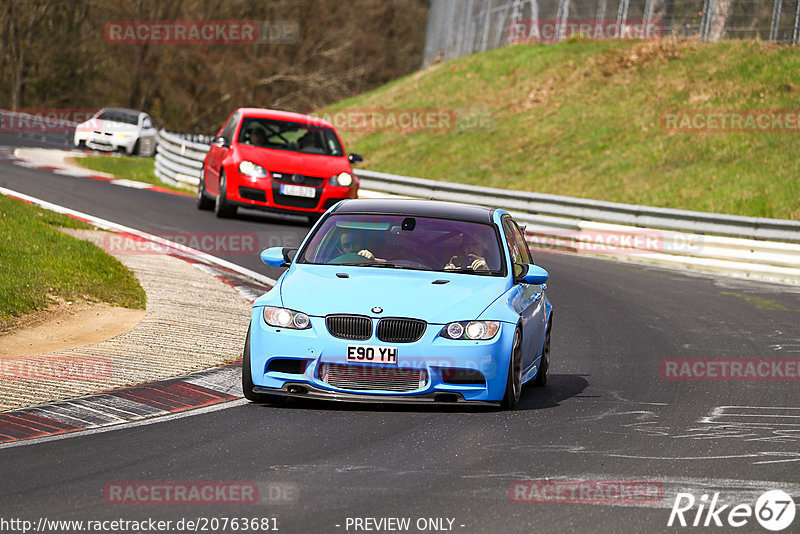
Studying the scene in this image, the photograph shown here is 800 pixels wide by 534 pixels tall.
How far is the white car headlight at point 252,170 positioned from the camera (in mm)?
20656

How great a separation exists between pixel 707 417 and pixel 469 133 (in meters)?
29.3

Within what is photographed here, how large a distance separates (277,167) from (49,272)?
25.3 feet

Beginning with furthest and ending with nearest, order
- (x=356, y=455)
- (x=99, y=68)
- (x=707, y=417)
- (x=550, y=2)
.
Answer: (x=99, y=68)
(x=550, y=2)
(x=707, y=417)
(x=356, y=455)

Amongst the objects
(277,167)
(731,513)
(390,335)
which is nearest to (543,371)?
(390,335)

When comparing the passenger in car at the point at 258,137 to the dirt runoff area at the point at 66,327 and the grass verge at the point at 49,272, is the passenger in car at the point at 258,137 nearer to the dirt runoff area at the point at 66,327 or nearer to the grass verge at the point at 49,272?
the grass verge at the point at 49,272

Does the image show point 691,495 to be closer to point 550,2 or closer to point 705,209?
point 705,209

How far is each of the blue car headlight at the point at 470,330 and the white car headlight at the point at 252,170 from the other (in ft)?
40.9

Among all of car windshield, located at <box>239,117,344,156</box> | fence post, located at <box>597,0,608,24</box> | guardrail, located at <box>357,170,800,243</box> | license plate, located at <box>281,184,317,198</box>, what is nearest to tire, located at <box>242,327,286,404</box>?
license plate, located at <box>281,184,317,198</box>

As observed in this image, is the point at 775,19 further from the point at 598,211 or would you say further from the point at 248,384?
the point at 248,384

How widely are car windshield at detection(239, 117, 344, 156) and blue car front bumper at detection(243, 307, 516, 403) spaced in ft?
43.5

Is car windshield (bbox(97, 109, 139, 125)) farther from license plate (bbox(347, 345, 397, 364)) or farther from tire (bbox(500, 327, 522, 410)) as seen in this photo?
license plate (bbox(347, 345, 397, 364))

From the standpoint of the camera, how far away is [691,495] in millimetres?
6477

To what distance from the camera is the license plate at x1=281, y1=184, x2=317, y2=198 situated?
20634 mm

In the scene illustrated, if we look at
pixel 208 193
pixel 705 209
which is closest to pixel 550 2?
pixel 705 209
